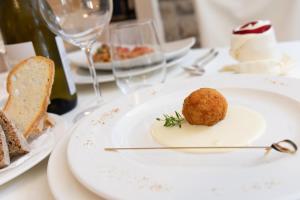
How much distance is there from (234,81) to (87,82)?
0.40 m

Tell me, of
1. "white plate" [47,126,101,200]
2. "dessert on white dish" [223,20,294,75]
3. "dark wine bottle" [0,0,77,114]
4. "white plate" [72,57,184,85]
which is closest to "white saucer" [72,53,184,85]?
"white plate" [72,57,184,85]

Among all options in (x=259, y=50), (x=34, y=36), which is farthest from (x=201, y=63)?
(x=34, y=36)

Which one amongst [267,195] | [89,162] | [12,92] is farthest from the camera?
[12,92]

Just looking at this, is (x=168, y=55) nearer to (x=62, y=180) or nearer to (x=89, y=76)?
(x=89, y=76)

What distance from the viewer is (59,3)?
0.69 m

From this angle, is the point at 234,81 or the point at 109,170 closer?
the point at 109,170

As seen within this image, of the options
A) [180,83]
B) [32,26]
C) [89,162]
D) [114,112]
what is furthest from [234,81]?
[32,26]

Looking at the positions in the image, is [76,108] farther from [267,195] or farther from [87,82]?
[267,195]

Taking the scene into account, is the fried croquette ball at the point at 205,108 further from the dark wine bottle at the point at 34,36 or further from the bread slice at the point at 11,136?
the dark wine bottle at the point at 34,36

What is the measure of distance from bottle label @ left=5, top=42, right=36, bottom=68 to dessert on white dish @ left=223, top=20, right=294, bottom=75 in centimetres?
46

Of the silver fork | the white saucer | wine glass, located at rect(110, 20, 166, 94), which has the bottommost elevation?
the silver fork

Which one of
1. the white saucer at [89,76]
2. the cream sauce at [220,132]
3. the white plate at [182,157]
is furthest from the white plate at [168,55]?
the cream sauce at [220,132]

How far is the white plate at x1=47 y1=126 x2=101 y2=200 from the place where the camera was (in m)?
0.42

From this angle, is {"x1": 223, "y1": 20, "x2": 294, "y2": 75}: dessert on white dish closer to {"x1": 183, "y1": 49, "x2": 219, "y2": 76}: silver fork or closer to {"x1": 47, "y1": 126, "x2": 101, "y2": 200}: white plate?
{"x1": 183, "y1": 49, "x2": 219, "y2": 76}: silver fork
